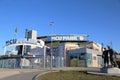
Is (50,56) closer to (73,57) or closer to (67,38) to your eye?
(73,57)

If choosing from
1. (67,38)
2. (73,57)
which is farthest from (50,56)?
(67,38)

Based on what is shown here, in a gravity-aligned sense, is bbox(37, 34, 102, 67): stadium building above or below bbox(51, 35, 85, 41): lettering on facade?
below

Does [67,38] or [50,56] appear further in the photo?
[67,38]

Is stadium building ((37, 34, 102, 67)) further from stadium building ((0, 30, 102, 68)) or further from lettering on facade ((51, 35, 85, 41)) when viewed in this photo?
lettering on facade ((51, 35, 85, 41))

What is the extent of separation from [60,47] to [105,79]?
40976 millimetres

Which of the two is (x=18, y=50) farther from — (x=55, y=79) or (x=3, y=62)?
(x=55, y=79)

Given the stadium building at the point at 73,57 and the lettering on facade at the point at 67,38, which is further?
the lettering on facade at the point at 67,38

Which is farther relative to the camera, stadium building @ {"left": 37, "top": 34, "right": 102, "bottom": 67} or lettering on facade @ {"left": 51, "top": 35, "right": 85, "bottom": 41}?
lettering on facade @ {"left": 51, "top": 35, "right": 85, "bottom": 41}

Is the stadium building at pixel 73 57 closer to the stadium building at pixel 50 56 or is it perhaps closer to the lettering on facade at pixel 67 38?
the stadium building at pixel 50 56

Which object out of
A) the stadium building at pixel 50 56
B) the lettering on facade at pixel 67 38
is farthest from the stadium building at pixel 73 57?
the lettering on facade at pixel 67 38

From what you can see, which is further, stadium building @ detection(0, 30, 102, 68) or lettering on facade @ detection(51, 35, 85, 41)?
lettering on facade @ detection(51, 35, 85, 41)

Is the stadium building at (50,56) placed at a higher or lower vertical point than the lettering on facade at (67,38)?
lower

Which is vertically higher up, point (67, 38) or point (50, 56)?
point (67, 38)

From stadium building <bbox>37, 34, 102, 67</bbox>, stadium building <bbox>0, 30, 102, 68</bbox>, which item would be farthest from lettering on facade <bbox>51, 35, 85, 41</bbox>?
stadium building <bbox>37, 34, 102, 67</bbox>
